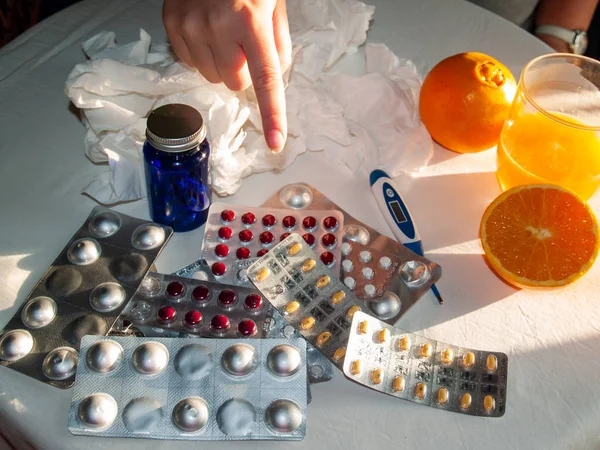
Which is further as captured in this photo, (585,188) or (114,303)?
(585,188)

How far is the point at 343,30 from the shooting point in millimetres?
864

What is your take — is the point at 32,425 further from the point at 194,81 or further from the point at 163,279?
the point at 194,81

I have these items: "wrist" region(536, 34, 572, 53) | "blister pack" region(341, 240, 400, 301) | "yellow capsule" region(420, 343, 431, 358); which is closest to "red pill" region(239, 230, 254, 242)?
"blister pack" region(341, 240, 400, 301)

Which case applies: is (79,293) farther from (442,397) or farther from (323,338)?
(442,397)

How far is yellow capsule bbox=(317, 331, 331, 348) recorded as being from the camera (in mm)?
602

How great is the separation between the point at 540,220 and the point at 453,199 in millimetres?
115

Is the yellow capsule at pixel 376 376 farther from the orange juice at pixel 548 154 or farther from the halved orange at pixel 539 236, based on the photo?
the orange juice at pixel 548 154

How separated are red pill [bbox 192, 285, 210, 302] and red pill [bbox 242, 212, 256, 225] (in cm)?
10

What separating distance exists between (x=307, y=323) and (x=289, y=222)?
127 millimetres

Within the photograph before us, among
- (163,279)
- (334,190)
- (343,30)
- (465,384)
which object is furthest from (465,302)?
(343,30)

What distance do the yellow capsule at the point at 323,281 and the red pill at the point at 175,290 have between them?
13 cm

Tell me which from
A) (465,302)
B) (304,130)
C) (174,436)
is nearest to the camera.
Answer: (174,436)

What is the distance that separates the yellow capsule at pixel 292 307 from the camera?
2.02 ft

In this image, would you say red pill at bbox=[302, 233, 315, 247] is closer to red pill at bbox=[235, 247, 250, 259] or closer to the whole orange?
red pill at bbox=[235, 247, 250, 259]
